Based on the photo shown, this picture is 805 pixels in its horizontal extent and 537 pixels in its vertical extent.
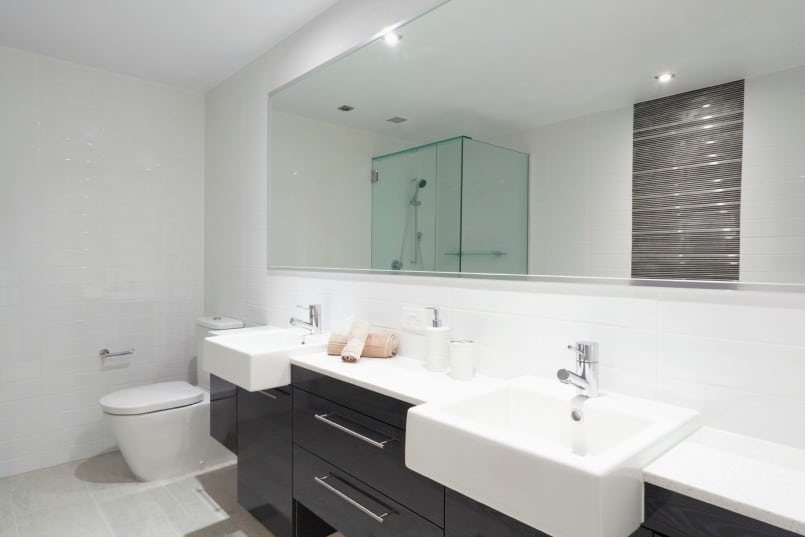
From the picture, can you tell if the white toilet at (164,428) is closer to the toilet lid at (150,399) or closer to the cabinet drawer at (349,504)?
→ the toilet lid at (150,399)

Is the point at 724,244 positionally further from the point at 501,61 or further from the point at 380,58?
the point at 380,58

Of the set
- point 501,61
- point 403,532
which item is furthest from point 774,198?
point 403,532

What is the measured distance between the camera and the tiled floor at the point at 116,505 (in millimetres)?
2160

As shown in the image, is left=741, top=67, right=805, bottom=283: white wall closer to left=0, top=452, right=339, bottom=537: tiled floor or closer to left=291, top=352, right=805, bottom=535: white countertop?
left=291, top=352, right=805, bottom=535: white countertop

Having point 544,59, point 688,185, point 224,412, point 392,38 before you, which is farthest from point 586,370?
point 224,412

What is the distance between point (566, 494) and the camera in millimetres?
834

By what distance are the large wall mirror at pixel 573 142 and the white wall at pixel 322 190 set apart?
1 cm

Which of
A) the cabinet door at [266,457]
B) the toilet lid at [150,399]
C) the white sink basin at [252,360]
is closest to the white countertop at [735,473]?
the white sink basin at [252,360]

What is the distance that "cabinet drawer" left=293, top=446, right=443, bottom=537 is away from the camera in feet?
4.38

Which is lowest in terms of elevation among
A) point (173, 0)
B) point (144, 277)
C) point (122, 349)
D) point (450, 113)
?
point (122, 349)

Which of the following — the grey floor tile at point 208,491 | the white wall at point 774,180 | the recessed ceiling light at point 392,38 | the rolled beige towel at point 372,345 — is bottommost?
the grey floor tile at point 208,491

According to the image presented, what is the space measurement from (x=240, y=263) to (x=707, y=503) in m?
2.70

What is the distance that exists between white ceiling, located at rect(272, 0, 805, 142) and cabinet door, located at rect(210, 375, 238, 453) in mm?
1395

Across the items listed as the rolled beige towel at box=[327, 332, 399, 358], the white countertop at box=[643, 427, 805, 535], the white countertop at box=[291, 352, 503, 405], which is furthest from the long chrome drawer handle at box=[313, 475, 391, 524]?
the white countertop at box=[643, 427, 805, 535]
